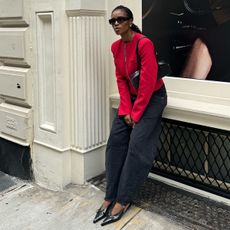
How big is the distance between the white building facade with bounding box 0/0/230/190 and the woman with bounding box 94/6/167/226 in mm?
344

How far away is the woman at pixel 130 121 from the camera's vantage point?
132 inches

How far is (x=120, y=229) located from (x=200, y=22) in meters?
1.95

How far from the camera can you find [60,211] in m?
3.82

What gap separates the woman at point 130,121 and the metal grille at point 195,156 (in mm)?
485

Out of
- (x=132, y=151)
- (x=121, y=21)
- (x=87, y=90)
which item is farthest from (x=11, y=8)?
(x=132, y=151)

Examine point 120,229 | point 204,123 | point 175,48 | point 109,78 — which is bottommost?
point 120,229

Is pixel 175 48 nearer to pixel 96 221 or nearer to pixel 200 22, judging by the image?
pixel 200 22

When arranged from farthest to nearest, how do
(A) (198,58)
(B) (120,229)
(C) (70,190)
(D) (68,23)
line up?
(C) (70,190)
(D) (68,23)
(A) (198,58)
(B) (120,229)

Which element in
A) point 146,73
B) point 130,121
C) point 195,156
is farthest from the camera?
point 195,156

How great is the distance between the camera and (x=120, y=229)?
11.3ft

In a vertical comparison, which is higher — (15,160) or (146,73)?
(146,73)

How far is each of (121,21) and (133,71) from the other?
438mm

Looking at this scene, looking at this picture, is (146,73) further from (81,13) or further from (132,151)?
(81,13)

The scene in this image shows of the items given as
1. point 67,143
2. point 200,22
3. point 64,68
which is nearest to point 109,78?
point 64,68
